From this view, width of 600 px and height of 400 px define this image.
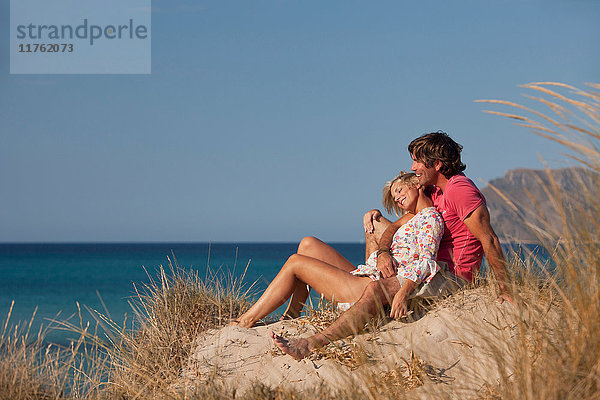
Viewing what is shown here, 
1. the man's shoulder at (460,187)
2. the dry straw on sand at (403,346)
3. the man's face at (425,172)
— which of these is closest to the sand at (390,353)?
the dry straw on sand at (403,346)

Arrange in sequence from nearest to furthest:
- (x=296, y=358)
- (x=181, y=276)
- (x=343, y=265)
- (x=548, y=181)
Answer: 1. (x=548, y=181)
2. (x=296, y=358)
3. (x=343, y=265)
4. (x=181, y=276)

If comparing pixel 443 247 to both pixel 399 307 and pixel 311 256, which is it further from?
pixel 311 256

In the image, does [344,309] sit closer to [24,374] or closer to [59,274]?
[24,374]

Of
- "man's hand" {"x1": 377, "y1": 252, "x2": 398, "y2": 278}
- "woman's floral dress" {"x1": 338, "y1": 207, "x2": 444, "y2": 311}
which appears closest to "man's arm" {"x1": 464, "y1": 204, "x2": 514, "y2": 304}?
"woman's floral dress" {"x1": 338, "y1": 207, "x2": 444, "y2": 311}

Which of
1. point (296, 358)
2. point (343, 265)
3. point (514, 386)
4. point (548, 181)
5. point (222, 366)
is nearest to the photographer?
point (514, 386)

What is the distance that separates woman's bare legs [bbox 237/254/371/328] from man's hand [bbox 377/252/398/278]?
15 centimetres

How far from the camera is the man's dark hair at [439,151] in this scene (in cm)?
498

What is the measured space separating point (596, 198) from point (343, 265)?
2.53 metres

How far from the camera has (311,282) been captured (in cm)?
500

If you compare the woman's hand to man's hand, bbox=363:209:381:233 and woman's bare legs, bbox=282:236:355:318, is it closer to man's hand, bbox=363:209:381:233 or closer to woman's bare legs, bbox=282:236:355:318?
woman's bare legs, bbox=282:236:355:318

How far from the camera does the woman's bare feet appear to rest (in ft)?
13.9

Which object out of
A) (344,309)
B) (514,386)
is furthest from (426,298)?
(514,386)

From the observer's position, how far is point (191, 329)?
217 inches

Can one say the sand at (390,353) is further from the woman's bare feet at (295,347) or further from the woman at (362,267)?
the woman at (362,267)
